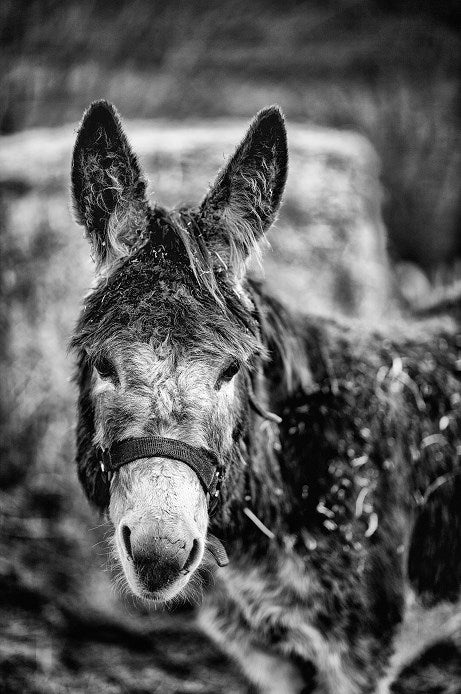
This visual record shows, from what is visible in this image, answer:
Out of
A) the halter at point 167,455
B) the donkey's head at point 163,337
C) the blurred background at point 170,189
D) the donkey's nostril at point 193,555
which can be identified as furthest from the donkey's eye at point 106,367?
the donkey's nostril at point 193,555

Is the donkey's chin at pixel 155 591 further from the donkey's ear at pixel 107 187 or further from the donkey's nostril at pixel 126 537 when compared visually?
the donkey's ear at pixel 107 187

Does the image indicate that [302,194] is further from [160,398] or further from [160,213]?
[160,398]

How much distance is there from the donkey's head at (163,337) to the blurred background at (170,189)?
264 millimetres

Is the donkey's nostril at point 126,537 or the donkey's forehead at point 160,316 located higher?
the donkey's forehead at point 160,316

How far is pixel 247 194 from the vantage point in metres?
2.19

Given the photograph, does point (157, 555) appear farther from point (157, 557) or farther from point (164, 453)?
point (164, 453)

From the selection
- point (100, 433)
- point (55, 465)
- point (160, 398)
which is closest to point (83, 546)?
point (55, 465)

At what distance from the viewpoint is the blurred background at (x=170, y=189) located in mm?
3910

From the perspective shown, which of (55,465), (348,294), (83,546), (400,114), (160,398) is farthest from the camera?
(400,114)

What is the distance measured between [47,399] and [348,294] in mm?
2731

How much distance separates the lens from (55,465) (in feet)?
15.3

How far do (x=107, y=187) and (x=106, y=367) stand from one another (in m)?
0.66

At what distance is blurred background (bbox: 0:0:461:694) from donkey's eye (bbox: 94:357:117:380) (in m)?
0.48

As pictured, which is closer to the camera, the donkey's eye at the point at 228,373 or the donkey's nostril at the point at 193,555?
the donkey's nostril at the point at 193,555
